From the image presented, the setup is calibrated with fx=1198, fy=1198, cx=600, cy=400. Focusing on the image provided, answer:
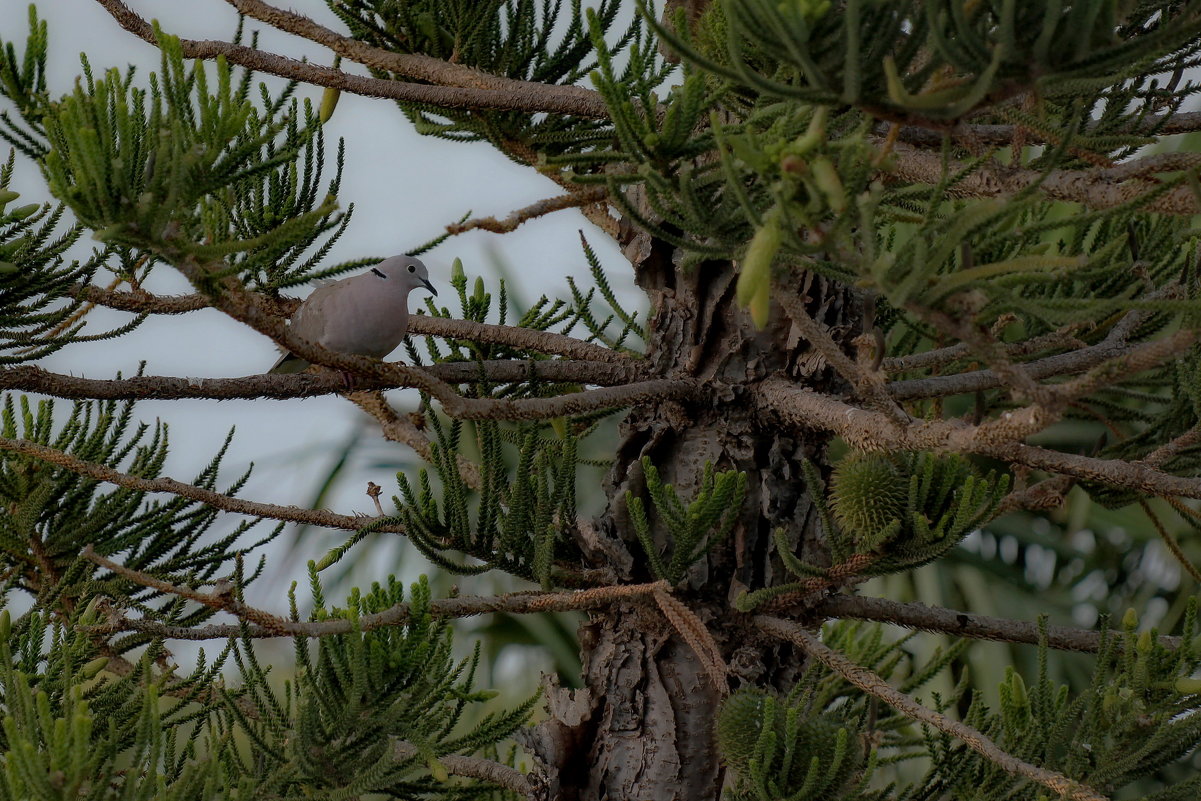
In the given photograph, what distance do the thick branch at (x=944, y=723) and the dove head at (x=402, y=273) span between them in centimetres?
110

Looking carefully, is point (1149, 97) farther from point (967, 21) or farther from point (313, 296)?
point (313, 296)

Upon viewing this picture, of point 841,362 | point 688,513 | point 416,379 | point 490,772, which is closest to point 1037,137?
point 841,362

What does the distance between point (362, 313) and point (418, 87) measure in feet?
2.00

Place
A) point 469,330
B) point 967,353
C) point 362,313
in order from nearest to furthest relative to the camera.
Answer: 1. point 967,353
2. point 469,330
3. point 362,313

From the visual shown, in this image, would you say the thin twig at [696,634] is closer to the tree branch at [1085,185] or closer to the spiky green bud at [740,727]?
the spiky green bud at [740,727]

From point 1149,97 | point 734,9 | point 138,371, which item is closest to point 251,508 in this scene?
point 138,371

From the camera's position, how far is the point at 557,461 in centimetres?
215

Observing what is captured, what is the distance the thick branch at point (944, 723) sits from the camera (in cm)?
156

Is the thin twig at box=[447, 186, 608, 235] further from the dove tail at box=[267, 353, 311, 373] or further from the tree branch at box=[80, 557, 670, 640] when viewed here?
the dove tail at box=[267, 353, 311, 373]

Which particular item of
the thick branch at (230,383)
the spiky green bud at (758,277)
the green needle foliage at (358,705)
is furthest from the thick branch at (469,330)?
the spiky green bud at (758,277)

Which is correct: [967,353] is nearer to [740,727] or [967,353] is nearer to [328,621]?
[740,727]

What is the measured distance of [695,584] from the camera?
2133 mm

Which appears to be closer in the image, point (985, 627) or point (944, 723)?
point (944, 723)

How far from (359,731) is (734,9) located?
118cm
